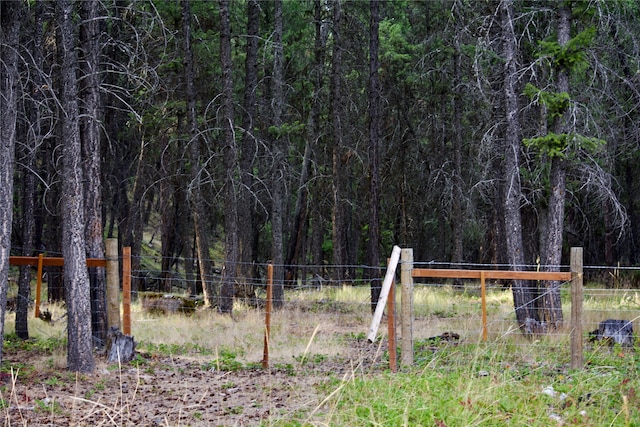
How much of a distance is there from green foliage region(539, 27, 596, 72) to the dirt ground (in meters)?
6.43

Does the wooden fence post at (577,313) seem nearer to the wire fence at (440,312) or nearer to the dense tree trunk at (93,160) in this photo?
the wire fence at (440,312)

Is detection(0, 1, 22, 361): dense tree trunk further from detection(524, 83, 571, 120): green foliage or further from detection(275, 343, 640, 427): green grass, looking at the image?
detection(524, 83, 571, 120): green foliage

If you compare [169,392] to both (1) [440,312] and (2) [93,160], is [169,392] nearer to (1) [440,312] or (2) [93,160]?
(2) [93,160]

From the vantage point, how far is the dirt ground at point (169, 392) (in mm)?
7719

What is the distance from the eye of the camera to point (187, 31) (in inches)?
742

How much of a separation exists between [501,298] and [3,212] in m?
14.9

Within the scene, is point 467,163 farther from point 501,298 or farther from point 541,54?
point 541,54

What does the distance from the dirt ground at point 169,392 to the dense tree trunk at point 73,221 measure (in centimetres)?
59

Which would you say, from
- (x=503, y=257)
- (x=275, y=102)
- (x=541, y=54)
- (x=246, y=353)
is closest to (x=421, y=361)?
(x=246, y=353)

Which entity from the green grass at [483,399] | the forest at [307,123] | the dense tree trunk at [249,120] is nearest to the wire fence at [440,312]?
the dense tree trunk at [249,120]

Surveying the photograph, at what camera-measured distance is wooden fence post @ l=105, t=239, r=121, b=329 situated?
11547mm

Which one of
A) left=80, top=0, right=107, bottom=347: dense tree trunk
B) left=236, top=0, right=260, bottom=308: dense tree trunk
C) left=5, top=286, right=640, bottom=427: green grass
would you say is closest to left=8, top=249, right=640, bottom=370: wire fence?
left=5, top=286, right=640, bottom=427: green grass

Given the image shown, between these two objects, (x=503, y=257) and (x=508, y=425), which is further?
(x=503, y=257)

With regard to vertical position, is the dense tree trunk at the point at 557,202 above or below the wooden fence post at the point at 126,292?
above
